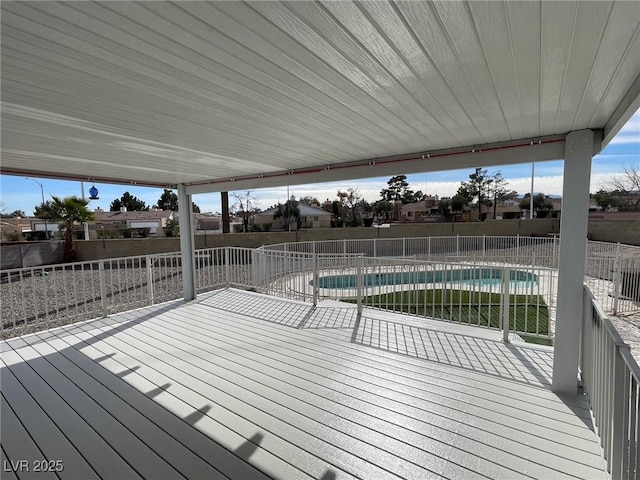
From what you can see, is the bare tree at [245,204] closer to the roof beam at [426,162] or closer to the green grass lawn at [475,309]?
the green grass lawn at [475,309]

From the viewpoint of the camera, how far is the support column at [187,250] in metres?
6.05

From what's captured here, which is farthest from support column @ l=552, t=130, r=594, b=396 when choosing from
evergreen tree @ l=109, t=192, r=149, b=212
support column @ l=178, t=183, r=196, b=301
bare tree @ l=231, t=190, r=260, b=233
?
evergreen tree @ l=109, t=192, r=149, b=212

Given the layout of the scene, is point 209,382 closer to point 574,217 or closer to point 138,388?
point 138,388

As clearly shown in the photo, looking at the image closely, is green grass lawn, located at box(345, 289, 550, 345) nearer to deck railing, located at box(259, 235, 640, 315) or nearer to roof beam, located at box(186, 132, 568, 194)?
deck railing, located at box(259, 235, 640, 315)

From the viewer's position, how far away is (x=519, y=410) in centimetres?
251

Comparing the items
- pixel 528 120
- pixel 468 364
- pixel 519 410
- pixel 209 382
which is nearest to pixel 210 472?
pixel 209 382

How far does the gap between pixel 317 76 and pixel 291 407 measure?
243 cm

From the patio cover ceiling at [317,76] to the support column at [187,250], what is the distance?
2677mm

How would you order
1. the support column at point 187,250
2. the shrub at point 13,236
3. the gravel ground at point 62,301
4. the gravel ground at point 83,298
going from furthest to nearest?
the shrub at point 13,236, the support column at point 187,250, the gravel ground at point 83,298, the gravel ground at point 62,301

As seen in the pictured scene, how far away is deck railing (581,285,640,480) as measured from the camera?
59.2 inches

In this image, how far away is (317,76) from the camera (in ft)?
5.75

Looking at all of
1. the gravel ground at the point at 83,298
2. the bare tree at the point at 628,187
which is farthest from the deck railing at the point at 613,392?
the bare tree at the point at 628,187

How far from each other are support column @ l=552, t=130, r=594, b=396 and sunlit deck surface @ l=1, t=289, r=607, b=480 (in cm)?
29

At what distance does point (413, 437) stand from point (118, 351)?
3407mm
